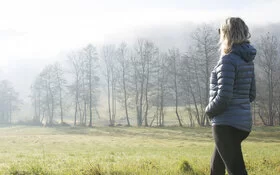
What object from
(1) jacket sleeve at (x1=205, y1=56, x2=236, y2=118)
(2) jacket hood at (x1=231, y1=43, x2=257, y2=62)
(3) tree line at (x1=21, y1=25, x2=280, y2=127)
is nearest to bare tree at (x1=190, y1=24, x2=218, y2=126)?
(3) tree line at (x1=21, y1=25, x2=280, y2=127)

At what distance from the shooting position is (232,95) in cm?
408

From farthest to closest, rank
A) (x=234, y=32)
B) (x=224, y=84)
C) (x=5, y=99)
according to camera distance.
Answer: (x=5, y=99), (x=234, y=32), (x=224, y=84)

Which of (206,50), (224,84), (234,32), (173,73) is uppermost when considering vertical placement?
(206,50)

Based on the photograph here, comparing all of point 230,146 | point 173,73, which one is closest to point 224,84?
point 230,146

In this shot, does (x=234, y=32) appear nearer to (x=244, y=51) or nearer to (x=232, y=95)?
(x=244, y=51)

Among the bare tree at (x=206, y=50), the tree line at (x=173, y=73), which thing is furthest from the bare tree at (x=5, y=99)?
the bare tree at (x=206, y=50)

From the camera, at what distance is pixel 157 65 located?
5766 cm

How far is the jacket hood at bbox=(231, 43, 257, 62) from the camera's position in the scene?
4.14m

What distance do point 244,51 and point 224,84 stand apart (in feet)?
1.76

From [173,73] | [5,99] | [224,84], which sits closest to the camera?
[224,84]

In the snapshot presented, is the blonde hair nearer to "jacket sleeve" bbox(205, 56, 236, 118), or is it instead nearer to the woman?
the woman

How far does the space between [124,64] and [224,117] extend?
2272 inches

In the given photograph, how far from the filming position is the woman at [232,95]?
4055 mm

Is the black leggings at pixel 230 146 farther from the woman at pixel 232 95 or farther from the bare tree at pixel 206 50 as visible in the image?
the bare tree at pixel 206 50
